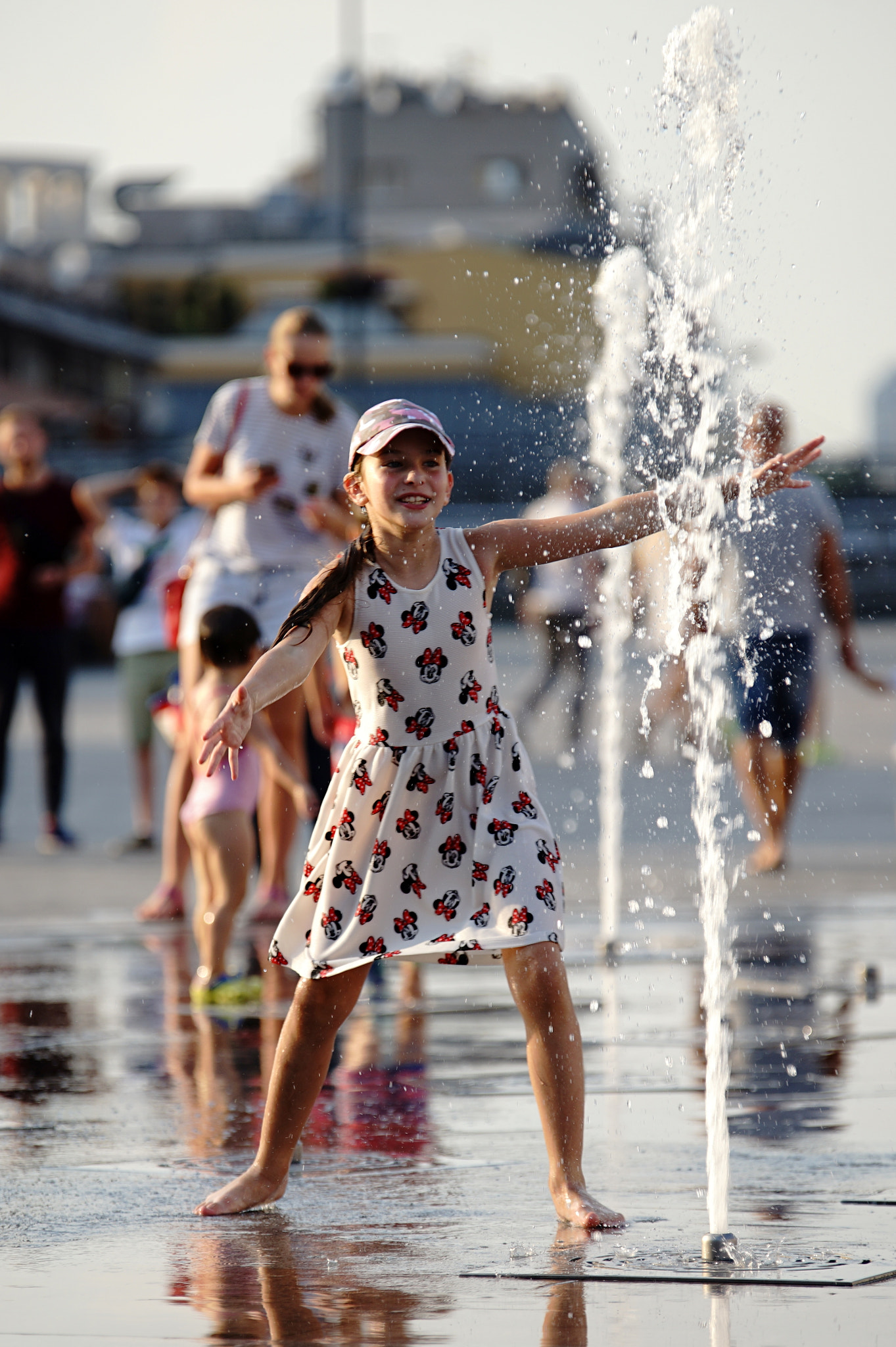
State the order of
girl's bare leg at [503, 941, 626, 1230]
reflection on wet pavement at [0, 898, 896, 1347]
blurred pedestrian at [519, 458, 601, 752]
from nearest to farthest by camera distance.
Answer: reflection on wet pavement at [0, 898, 896, 1347] → girl's bare leg at [503, 941, 626, 1230] → blurred pedestrian at [519, 458, 601, 752]

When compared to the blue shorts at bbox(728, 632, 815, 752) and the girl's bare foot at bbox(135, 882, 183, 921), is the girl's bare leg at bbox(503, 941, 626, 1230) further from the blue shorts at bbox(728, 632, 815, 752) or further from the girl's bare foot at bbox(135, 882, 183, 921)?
the blue shorts at bbox(728, 632, 815, 752)

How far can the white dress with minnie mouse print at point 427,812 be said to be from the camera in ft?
13.8

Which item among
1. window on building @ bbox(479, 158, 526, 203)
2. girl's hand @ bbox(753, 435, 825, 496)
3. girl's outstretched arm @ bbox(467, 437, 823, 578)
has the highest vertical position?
window on building @ bbox(479, 158, 526, 203)

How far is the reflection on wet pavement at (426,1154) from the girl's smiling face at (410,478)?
134cm

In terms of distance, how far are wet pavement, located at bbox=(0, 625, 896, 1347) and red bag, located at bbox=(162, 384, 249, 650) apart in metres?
1.17

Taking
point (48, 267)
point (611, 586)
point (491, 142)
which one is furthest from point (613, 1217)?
point (491, 142)

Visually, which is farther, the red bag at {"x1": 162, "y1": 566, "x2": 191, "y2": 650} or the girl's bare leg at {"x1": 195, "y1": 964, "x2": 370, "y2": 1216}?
the red bag at {"x1": 162, "y1": 566, "x2": 191, "y2": 650}

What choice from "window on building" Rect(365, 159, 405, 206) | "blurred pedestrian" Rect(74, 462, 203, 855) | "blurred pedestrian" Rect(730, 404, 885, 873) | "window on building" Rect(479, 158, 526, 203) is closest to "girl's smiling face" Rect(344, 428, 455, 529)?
"blurred pedestrian" Rect(730, 404, 885, 873)

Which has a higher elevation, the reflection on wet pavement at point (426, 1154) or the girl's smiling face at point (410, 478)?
the girl's smiling face at point (410, 478)

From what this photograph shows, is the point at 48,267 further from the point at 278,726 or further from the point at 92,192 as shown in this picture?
the point at 278,726

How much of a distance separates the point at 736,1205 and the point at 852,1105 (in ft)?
3.37

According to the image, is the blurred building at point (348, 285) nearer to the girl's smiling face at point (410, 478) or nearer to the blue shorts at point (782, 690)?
the blue shorts at point (782, 690)

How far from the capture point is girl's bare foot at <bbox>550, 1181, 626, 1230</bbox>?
4.07 m

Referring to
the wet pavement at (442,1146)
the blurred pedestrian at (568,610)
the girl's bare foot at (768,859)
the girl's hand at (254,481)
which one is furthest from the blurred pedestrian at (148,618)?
the blurred pedestrian at (568,610)
